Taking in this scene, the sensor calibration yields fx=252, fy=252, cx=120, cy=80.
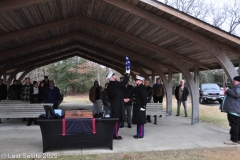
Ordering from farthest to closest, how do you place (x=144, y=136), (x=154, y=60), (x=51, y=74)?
1. (x=51, y=74)
2. (x=154, y=60)
3. (x=144, y=136)

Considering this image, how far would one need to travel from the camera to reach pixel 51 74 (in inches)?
1553

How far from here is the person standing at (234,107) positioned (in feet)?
20.9

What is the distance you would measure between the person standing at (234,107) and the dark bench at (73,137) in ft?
9.87

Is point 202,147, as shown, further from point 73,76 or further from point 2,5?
point 73,76

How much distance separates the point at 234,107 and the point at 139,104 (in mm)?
2443

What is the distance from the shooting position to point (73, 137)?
18.4 ft

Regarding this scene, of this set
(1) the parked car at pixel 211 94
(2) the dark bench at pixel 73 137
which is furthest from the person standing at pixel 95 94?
(1) the parked car at pixel 211 94

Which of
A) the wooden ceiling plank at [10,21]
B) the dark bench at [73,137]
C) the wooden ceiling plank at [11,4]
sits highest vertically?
the wooden ceiling plank at [10,21]

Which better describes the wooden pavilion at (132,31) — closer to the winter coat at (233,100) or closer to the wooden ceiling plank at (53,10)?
the wooden ceiling plank at (53,10)

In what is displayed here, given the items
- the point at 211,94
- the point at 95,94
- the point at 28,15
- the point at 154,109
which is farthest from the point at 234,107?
the point at 211,94

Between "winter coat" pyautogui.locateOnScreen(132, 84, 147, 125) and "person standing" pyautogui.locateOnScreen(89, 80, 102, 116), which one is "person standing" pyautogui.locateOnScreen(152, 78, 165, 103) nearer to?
"person standing" pyautogui.locateOnScreen(89, 80, 102, 116)

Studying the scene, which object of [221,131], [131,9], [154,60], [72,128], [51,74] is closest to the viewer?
[72,128]

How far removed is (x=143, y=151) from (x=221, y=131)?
153 inches

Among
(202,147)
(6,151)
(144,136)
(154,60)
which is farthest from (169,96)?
(6,151)
